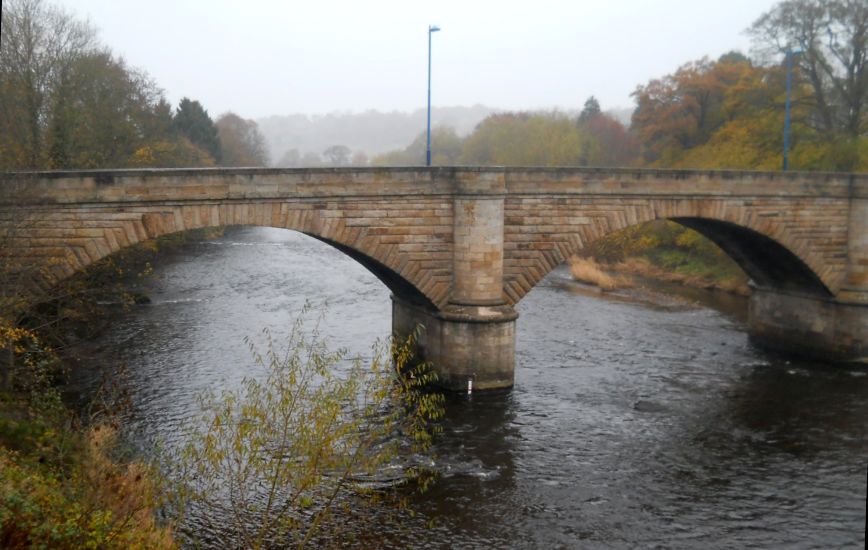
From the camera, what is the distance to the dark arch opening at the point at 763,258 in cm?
2603

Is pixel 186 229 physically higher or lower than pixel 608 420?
higher

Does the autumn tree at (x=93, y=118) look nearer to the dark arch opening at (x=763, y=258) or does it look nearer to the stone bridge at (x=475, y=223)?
the stone bridge at (x=475, y=223)

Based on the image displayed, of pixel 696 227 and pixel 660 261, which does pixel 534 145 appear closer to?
pixel 660 261

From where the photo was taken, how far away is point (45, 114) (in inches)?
1164

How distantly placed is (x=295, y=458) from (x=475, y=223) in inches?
456

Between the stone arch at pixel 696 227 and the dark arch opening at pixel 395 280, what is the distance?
7.80 ft

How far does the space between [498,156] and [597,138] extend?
9180 mm

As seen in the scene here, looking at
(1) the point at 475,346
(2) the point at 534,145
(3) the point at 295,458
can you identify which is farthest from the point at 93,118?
(2) the point at 534,145

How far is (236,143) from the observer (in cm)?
8456

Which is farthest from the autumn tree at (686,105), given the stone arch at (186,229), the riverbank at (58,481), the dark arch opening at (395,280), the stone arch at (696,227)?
the riverbank at (58,481)

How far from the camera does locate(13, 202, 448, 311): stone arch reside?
16484mm

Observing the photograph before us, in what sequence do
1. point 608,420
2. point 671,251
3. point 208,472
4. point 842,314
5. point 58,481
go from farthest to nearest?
point 671,251 → point 842,314 → point 608,420 → point 208,472 → point 58,481

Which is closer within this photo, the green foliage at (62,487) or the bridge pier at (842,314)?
the green foliage at (62,487)

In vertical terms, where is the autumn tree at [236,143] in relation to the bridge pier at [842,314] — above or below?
above
